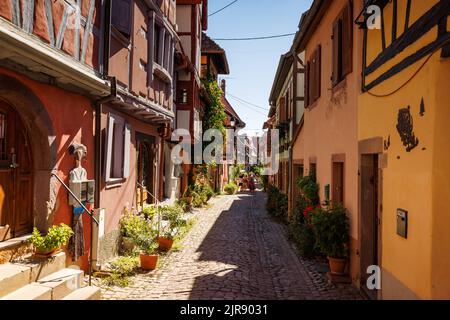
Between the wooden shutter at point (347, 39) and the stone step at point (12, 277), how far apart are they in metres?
6.01

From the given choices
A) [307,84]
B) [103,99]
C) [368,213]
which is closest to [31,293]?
[103,99]

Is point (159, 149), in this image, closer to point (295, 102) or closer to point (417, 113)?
point (295, 102)

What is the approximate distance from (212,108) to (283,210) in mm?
8817

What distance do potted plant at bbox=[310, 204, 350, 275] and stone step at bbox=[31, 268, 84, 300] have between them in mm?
4097

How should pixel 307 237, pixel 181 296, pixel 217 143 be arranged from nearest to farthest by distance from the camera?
pixel 181 296 → pixel 307 237 → pixel 217 143

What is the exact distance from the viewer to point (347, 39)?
21.6 feet

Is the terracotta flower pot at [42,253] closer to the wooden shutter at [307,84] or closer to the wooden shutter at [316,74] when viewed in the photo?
the wooden shutter at [316,74]

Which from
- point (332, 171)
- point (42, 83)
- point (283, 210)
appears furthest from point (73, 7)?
point (283, 210)

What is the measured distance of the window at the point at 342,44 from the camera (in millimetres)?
6438

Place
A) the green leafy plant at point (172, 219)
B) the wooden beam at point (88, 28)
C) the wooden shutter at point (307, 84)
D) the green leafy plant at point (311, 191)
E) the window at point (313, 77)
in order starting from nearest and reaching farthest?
the wooden beam at point (88, 28), the green leafy plant at point (311, 191), the window at point (313, 77), the green leafy plant at point (172, 219), the wooden shutter at point (307, 84)

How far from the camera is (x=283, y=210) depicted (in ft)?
44.7

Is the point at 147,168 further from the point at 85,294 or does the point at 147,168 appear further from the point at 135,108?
the point at 85,294

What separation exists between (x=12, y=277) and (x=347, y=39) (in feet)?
21.4

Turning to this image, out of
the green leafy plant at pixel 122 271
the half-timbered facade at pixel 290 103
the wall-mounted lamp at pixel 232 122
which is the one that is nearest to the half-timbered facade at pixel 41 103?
the green leafy plant at pixel 122 271
